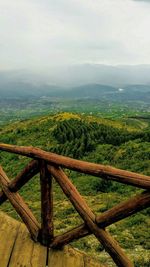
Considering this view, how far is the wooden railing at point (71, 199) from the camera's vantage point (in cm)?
498

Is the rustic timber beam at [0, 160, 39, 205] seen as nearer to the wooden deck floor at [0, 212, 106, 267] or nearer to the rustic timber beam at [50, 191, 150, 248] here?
the wooden deck floor at [0, 212, 106, 267]

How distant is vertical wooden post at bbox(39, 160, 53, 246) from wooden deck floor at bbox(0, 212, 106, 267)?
22cm

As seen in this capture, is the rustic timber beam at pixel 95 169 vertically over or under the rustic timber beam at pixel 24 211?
over

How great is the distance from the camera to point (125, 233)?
33.9ft

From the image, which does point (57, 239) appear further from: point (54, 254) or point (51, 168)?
point (51, 168)

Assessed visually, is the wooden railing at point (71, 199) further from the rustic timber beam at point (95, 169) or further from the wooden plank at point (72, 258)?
the wooden plank at point (72, 258)

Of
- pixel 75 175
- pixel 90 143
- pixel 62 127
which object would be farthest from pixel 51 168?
pixel 62 127

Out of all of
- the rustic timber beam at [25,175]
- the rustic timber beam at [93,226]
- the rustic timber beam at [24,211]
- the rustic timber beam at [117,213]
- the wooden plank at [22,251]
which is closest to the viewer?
the rustic timber beam at [117,213]

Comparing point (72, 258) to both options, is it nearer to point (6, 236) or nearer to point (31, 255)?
point (31, 255)

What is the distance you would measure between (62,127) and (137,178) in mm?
28561

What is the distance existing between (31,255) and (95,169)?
2243mm

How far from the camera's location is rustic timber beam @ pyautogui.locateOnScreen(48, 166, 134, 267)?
5.29m

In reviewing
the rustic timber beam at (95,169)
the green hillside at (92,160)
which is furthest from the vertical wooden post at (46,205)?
the green hillside at (92,160)

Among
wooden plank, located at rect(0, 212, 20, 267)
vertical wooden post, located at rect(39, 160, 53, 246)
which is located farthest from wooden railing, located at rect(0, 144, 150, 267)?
wooden plank, located at rect(0, 212, 20, 267)
